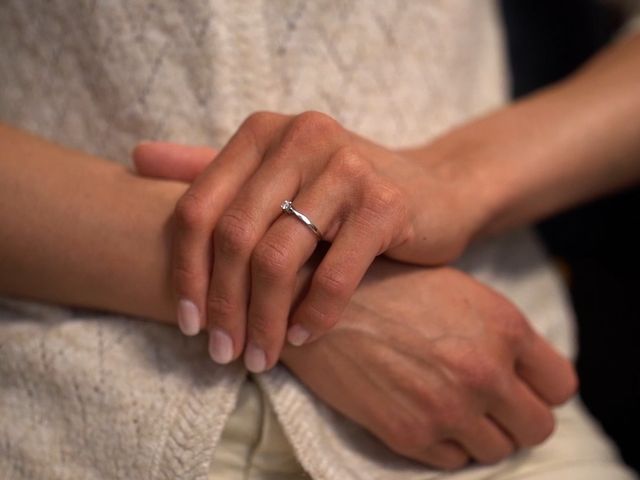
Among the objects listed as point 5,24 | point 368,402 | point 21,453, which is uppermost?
point 5,24

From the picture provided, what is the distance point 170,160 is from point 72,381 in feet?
0.75

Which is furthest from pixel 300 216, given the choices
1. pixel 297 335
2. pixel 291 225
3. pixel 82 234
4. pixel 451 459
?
pixel 451 459

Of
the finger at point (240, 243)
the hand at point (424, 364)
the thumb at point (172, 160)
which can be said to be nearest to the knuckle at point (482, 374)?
the hand at point (424, 364)

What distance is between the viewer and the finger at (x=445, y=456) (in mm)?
660

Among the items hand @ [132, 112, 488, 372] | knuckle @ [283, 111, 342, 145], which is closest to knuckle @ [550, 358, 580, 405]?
hand @ [132, 112, 488, 372]

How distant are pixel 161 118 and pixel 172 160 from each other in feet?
0.19

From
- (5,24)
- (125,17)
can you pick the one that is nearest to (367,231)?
(125,17)

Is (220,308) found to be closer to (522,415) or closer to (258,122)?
(258,122)

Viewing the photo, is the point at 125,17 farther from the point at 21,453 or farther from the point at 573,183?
the point at 573,183

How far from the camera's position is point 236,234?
0.54 meters

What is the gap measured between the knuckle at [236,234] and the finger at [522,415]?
12.4 inches

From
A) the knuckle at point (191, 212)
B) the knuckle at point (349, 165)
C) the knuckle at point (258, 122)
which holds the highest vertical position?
the knuckle at point (349, 165)

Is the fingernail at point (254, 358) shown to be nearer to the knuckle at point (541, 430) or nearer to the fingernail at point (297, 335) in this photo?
the fingernail at point (297, 335)

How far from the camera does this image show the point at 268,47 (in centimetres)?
67
